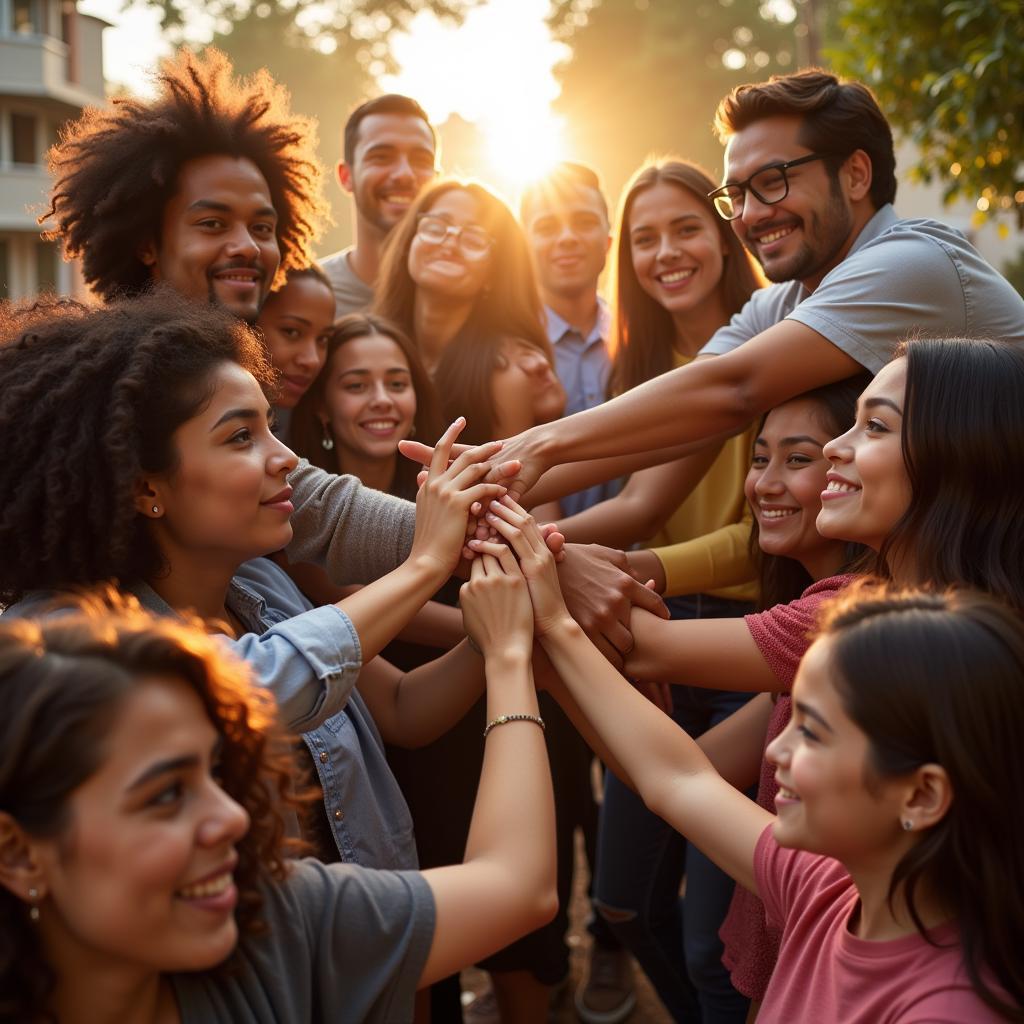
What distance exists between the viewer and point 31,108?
2672cm

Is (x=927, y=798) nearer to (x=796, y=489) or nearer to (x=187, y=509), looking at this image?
(x=796, y=489)

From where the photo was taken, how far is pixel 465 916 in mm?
1968

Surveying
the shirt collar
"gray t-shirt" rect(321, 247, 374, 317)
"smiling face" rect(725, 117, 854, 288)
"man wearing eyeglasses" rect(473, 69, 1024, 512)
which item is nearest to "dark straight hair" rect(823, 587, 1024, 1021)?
"man wearing eyeglasses" rect(473, 69, 1024, 512)

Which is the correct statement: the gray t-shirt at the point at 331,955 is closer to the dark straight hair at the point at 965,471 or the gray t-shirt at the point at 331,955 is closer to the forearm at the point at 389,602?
the forearm at the point at 389,602

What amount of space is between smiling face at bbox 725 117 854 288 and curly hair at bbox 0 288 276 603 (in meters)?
Result: 1.88

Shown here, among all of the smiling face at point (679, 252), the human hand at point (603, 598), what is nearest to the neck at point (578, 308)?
the smiling face at point (679, 252)

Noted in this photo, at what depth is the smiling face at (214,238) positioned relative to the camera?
3.33 m

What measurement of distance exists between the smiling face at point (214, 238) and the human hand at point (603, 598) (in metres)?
1.18

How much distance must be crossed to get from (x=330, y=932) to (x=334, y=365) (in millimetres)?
2316

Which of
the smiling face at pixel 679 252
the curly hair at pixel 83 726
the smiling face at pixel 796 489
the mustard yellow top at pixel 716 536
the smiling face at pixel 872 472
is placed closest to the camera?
the curly hair at pixel 83 726

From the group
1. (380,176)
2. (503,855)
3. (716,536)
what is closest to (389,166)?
(380,176)

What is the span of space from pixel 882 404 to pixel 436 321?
2.33 m

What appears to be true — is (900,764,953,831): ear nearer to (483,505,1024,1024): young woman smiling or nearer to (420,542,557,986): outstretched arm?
(483,505,1024,1024): young woman smiling

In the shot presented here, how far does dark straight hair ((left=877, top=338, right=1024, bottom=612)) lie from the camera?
242 centimetres
